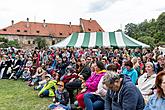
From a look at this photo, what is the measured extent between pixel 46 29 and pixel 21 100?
63.5m

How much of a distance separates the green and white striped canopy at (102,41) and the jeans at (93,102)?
1483 cm

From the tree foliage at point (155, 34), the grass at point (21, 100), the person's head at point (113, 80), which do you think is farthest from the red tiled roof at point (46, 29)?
the person's head at point (113, 80)

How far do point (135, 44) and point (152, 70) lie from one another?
15418 mm

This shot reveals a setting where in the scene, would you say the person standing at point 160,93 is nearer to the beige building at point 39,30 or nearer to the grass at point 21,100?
the grass at point 21,100

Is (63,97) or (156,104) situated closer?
(156,104)

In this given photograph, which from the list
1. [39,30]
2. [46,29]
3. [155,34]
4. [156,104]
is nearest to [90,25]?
[46,29]

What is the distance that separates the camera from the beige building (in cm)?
6656

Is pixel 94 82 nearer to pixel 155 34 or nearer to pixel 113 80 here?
pixel 113 80

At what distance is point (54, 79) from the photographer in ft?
28.6

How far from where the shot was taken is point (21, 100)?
794cm

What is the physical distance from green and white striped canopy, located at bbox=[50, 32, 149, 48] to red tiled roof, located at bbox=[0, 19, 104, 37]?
149ft

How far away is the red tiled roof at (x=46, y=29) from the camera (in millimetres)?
66812

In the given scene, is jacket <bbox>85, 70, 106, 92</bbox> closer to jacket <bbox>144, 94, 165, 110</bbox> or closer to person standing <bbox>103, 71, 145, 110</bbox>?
person standing <bbox>103, 71, 145, 110</bbox>

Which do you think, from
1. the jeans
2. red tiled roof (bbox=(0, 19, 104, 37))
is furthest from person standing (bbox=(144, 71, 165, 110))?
red tiled roof (bbox=(0, 19, 104, 37))
